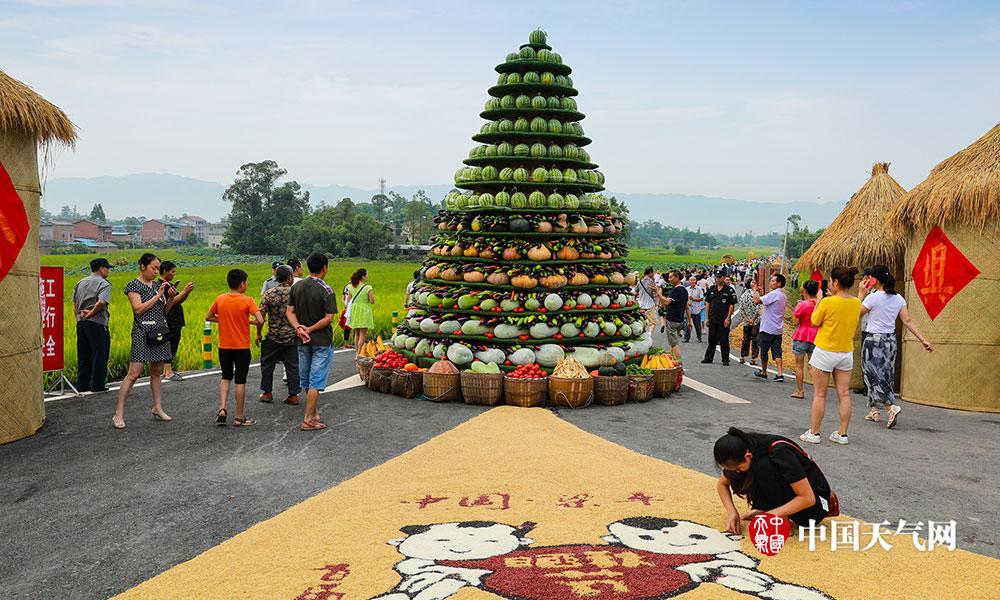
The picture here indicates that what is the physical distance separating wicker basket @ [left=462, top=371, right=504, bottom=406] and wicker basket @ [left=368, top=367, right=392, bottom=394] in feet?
4.38

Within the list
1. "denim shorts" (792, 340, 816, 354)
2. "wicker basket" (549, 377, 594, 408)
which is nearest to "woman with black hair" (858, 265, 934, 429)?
"denim shorts" (792, 340, 816, 354)

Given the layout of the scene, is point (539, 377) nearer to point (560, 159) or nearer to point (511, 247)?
point (511, 247)

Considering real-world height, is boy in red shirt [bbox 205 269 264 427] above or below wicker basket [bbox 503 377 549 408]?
above

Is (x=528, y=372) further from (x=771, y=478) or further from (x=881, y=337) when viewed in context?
(x=771, y=478)

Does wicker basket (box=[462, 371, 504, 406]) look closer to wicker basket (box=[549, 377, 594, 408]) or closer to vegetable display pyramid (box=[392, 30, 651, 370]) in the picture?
vegetable display pyramid (box=[392, 30, 651, 370])

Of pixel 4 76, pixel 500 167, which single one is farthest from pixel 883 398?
pixel 4 76

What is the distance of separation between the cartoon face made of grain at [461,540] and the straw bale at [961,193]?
868 centimetres

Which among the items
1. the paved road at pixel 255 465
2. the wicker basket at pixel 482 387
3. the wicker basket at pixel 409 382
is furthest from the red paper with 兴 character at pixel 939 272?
the wicker basket at pixel 409 382

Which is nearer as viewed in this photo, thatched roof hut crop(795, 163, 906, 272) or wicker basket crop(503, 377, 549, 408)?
wicker basket crop(503, 377, 549, 408)

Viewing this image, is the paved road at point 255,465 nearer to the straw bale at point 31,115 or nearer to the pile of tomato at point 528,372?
the pile of tomato at point 528,372

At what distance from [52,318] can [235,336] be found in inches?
139

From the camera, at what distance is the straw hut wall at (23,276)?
24.7ft

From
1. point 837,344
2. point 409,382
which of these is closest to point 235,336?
A: point 409,382

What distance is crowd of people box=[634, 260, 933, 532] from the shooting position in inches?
180
